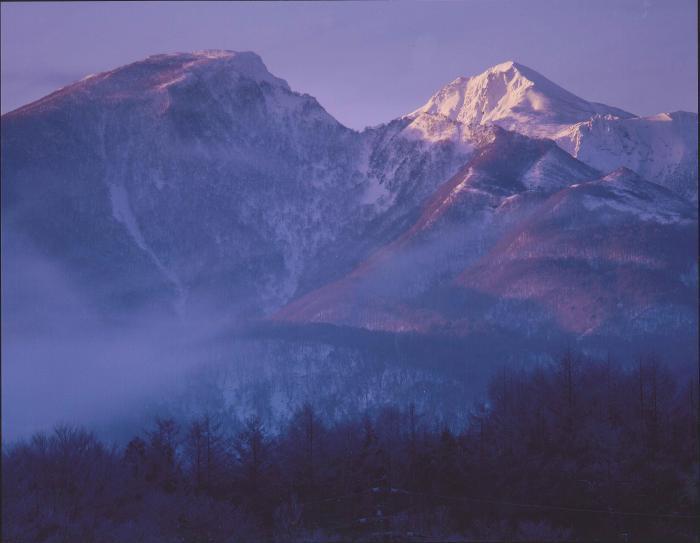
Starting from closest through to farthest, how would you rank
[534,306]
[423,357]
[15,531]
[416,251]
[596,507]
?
[15,531] < [596,507] < [534,306] < [423,357] < [416,251]

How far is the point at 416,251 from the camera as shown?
18888 centimetres

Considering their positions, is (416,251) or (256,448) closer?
(256,448)

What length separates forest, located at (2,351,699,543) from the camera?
44188 mm

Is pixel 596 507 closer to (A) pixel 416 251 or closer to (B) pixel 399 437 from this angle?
(B) pixel 399 437

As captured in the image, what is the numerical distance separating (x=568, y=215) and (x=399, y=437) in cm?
9143

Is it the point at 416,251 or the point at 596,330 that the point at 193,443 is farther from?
the point at 416,251

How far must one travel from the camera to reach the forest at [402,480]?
145ft

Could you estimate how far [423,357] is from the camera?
13500 centimetres

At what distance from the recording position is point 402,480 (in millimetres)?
55438

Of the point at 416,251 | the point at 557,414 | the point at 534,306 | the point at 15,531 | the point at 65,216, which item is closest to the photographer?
the point at 15,531

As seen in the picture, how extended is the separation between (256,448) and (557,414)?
17932 millimetres

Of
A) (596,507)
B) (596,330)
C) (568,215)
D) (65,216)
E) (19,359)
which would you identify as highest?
(65,216)

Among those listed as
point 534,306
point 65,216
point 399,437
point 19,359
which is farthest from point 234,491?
point 65,216

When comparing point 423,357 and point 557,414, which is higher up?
point 423,357
